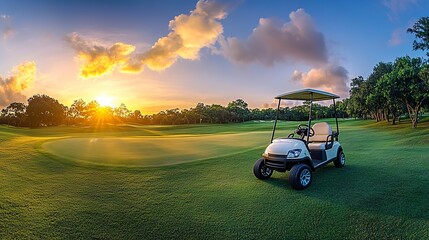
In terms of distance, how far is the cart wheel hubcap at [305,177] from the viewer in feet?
23.9

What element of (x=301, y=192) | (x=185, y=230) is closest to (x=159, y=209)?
(x=185, y=230)

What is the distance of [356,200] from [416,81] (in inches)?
1091

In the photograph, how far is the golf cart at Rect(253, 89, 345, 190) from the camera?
7379 mm

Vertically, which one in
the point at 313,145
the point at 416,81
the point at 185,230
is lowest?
the point at 185,230

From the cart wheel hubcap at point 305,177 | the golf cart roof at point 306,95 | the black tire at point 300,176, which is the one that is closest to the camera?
the black tire at point 300,176

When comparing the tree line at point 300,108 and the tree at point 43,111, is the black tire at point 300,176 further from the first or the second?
the tree at point 43,111

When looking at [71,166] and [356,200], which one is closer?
[356,200]

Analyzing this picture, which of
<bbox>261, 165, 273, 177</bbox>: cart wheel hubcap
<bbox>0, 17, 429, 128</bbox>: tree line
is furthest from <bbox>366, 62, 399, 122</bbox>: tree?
<bbox>261, 165, 273, 177</bbox>: cart wheel hubcap

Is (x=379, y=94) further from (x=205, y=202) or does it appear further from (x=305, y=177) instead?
(x=205, y=202)

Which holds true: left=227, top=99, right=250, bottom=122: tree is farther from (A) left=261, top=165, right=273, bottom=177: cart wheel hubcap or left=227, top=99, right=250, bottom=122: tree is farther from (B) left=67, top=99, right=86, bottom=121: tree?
(A) left=261, top=165, right=273, bottom=177: cart wheel hubcap

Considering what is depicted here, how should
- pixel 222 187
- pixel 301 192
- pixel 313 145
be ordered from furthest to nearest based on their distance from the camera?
1. pixel 313 145
2. pixel 222 187
3. pixel 301 192

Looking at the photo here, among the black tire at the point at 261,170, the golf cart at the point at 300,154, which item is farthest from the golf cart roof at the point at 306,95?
the black tire at the point at 261,170

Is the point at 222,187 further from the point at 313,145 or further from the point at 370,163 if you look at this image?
the point at 370,163

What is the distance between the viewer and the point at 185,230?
521cm
